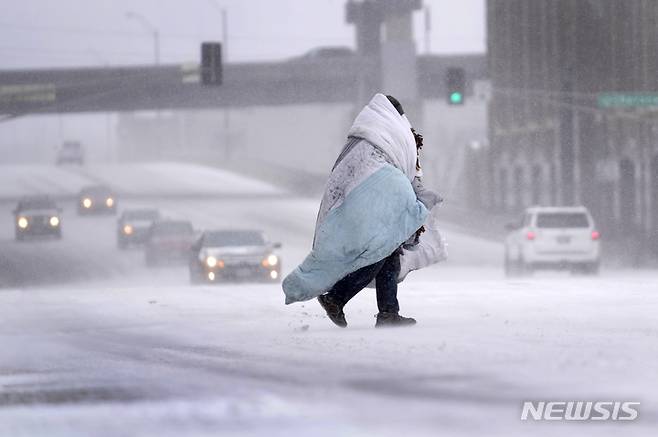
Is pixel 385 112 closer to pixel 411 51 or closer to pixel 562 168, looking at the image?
pixel 562 168

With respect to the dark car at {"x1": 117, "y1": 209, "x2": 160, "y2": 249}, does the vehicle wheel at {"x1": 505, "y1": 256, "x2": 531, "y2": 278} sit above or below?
above

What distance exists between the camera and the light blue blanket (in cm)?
1016

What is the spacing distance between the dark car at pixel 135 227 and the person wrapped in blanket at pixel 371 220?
45372mm

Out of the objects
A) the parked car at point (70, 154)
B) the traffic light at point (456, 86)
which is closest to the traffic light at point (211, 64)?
the traffic light at point (456, 86)

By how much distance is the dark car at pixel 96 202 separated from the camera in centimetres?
7444

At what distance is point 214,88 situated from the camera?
105000mm

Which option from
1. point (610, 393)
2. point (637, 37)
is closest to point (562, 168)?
point (637, 37)

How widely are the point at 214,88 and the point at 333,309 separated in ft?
313

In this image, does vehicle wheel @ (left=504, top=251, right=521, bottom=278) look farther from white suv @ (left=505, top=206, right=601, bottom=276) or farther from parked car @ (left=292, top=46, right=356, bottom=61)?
parked car @ (left=292, top=46, right=356, bottom=61)

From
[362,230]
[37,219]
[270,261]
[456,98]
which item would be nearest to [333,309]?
[362,230]

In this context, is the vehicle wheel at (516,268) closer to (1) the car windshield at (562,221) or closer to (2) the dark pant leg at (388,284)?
(1) the car windshield at (562,221)

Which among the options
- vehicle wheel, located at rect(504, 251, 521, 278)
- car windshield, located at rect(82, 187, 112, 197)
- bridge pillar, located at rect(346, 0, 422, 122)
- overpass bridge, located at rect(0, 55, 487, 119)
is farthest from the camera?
bridge pillar, located at rect(346, 0, 422, 122)

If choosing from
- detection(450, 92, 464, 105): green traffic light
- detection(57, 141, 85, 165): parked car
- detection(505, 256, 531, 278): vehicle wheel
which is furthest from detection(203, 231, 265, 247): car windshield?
detection(57, 141, 85, 165): parked car

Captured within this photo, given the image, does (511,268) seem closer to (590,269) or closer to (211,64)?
(590,269)
